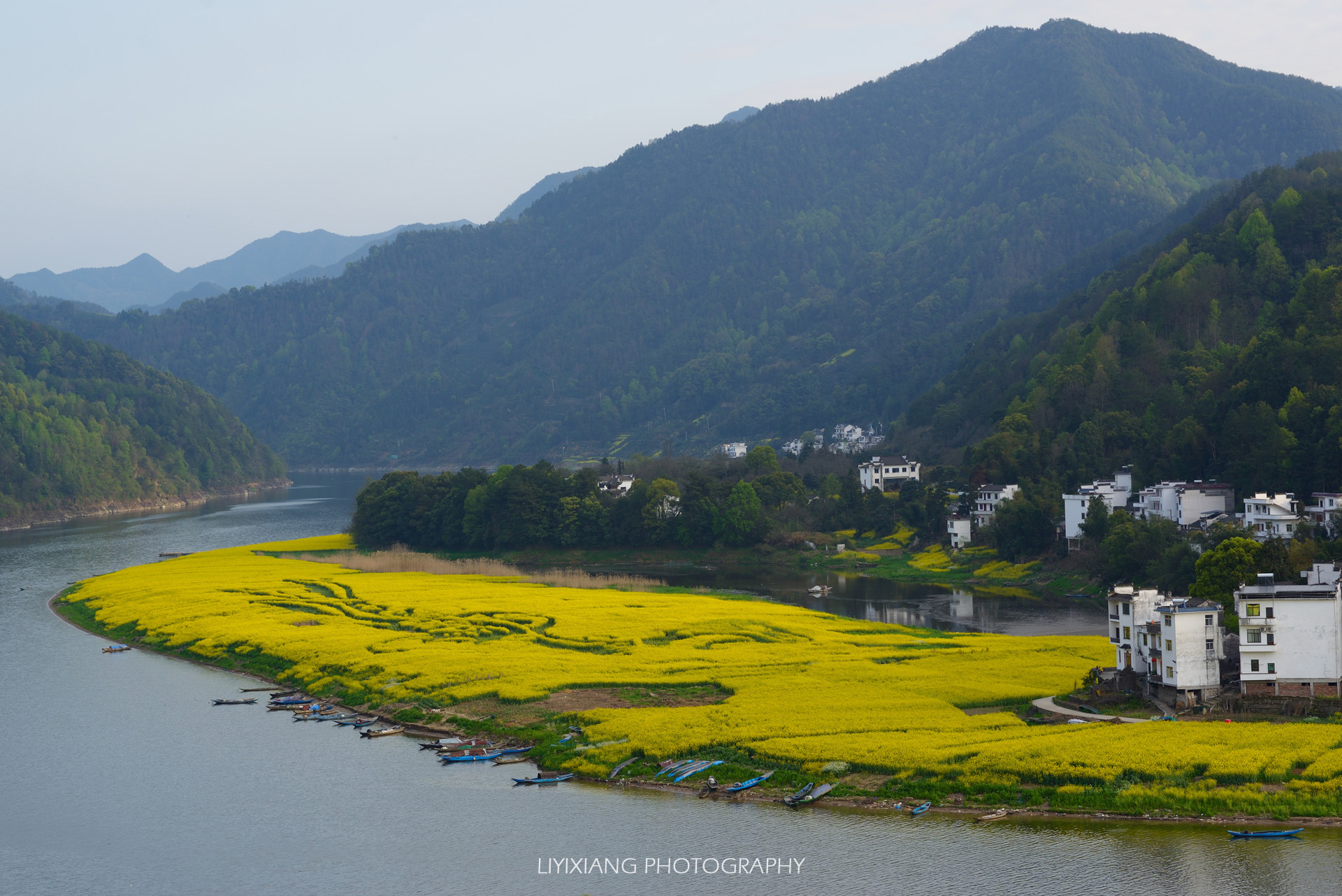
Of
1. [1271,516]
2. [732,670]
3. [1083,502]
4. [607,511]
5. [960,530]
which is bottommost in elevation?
[732,670]

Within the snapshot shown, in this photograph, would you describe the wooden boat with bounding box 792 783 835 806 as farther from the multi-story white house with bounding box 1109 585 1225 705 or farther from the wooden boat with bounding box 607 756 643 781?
the multi-story white house with bounding box 1109 585 1225 705

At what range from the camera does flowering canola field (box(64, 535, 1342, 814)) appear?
34.2 metres

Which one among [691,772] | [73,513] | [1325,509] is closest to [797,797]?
[691,772]

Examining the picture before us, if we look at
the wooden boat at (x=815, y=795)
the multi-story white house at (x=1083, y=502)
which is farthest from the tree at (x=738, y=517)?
the wooden boat at (x=815, y=795)

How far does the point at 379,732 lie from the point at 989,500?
69270 millimetres

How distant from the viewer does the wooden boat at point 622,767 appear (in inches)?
1467

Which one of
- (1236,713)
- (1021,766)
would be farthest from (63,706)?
(1236,713)

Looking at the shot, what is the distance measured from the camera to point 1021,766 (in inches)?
1347

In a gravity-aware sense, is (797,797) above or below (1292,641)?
below

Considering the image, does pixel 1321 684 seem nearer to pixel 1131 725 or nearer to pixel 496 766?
pixel 1131 725

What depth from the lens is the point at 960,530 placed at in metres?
101

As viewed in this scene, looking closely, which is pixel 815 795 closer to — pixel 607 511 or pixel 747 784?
pixel 747 784

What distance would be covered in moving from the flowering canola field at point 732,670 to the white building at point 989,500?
3190 centimetres

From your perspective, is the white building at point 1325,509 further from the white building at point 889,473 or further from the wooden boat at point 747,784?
the white building at point 889,473
